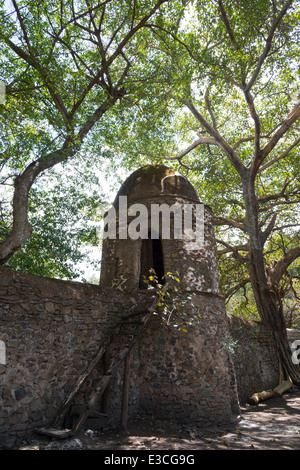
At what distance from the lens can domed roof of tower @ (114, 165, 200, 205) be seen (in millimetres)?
8664

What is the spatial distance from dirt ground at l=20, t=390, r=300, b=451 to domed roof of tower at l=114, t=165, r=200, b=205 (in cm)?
535

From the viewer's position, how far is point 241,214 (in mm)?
15742

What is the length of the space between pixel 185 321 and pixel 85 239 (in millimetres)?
5168

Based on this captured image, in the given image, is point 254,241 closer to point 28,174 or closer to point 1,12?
point 28,174

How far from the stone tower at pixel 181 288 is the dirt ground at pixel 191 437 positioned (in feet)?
1.29

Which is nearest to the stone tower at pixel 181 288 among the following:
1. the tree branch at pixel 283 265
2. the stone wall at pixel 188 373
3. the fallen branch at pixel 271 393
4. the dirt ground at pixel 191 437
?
the stone wall at pixel 188 373

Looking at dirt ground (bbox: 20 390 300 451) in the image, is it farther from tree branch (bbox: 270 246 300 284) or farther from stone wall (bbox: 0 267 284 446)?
tree branch (bbox: 270 246 300 284)

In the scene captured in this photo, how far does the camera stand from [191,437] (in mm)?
5500

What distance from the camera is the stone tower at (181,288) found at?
658cm

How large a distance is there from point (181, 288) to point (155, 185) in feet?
10.3

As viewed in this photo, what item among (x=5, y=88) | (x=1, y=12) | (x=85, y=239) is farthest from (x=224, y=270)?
(x=1, y=12)

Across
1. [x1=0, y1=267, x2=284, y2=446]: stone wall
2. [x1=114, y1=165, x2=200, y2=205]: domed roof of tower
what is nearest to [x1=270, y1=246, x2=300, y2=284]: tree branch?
[x1=114, y1=165, x2=200, y2=205]: domed roof of tower

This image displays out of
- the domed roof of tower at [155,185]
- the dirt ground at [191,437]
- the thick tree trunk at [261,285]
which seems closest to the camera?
the dirt ground at [191,437]

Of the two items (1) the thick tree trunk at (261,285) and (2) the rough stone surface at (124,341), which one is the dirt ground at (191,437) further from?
(1) the thick tree trunk at (261,285)
